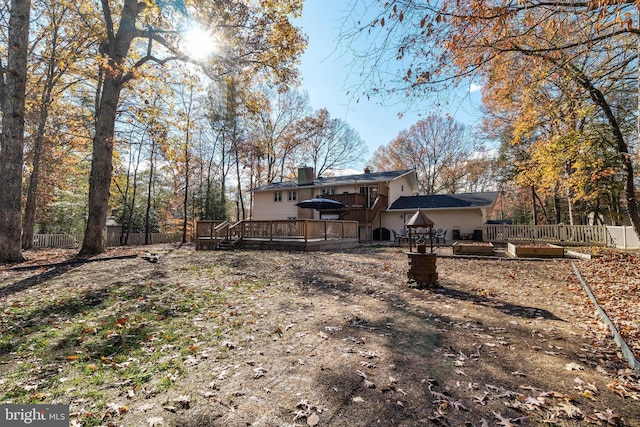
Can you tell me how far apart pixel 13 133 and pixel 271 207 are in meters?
19.1

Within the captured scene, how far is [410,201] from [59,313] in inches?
903

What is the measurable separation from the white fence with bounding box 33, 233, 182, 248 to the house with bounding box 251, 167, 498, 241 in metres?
8.94

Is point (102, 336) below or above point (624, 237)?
below

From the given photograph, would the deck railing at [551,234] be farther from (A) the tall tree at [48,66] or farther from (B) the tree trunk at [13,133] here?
(A) the tall tree at [48,66]

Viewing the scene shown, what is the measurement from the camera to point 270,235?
50.5 ft

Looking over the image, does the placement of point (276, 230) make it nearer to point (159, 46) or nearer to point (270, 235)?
point (270, 235)

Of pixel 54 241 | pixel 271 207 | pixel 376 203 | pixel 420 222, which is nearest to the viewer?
pixel 420 222

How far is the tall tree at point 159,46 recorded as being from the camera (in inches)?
409

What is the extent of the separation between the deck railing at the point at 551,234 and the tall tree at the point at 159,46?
55.5 ft

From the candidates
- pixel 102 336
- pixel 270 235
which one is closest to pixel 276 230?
pixel 270 235

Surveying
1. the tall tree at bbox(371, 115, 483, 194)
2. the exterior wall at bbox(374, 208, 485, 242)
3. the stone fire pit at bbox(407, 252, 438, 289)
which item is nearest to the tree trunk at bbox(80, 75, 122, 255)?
the stone fire pit at bbox(407, 252, 438, 289)

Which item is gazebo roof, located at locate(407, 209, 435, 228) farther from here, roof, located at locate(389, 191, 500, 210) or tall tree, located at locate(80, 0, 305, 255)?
roof, located at locate(389, 191, 500, 210)

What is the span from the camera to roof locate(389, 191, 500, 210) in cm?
2095

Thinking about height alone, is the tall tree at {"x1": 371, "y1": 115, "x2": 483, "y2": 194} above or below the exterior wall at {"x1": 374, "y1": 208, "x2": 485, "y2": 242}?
above
